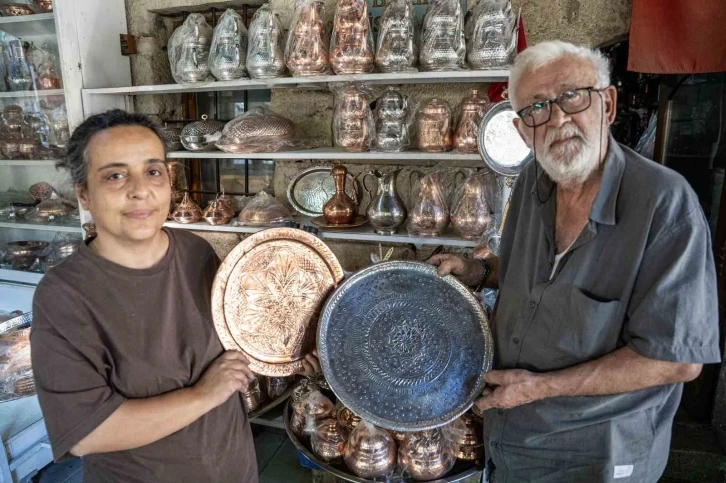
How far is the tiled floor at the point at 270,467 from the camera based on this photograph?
2.38m

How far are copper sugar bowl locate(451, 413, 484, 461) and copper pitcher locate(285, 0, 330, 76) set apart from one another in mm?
1753

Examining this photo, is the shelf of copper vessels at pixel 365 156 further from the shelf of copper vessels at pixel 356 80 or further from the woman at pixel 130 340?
the woman at pixel 130 340

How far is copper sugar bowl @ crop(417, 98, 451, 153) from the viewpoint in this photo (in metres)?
2.18

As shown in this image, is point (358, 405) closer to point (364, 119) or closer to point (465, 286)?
point (465, 286)

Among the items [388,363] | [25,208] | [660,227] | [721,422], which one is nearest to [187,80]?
[25,208]

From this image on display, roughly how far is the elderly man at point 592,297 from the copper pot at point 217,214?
73.5 inches

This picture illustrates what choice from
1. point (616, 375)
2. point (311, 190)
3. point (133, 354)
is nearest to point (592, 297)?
point (616, 375)

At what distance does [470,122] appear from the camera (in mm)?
2129

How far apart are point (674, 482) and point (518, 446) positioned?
1770 mm

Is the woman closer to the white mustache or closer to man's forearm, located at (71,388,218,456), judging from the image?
man's forearm, located at (71,388,218,456)

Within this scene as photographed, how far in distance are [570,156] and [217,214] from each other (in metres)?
2.06

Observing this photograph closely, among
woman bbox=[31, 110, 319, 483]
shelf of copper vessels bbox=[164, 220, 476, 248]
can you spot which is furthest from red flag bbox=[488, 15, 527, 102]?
woman bbox=[31, 110, 319, 483]

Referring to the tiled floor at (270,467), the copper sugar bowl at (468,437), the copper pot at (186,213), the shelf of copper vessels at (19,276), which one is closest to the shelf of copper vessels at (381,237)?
the copper pot at (186,213)

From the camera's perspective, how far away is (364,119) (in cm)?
227
